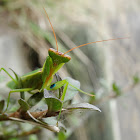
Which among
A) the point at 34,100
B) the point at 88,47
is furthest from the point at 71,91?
the point at 88,47

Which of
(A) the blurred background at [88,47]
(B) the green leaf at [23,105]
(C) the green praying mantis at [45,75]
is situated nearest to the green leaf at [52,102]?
(B) the green leaf at [23,105]

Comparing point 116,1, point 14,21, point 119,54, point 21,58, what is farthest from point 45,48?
point 116,1

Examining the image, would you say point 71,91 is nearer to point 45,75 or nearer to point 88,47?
point 45,75

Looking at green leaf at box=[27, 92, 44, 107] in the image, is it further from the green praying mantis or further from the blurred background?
the blurred background

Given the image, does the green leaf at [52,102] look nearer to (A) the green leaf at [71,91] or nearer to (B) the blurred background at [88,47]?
(A) the green leaf at [71,91]

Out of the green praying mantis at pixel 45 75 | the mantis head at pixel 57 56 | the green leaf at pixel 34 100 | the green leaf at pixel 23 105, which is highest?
the mantis head at pixel 57 56

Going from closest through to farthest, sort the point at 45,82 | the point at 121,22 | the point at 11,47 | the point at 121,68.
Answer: the point at 45,82, the point at 11,47, the point at 121,68, the point at 121,22

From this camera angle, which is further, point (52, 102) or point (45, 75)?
point (45, 75)

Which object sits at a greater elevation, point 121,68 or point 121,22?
point 121,22

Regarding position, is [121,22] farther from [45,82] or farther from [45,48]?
[45,82]
